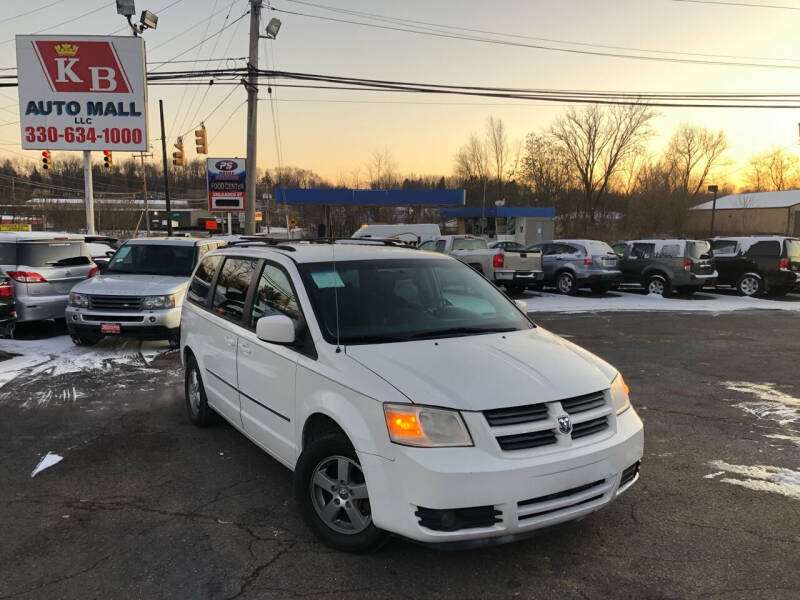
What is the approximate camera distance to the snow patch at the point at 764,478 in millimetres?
3951

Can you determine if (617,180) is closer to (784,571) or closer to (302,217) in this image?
(302,217)

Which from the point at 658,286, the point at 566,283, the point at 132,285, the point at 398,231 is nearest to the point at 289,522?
the point at 132,285

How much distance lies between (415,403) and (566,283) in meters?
16.2

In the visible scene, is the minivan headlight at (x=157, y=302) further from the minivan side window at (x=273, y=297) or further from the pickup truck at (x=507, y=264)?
the pickup truck at (x=507, y=264)

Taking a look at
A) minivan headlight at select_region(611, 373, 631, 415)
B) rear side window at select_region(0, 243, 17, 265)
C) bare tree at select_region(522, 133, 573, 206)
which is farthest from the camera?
bare tree at select_region(522, 133, 573, 206)

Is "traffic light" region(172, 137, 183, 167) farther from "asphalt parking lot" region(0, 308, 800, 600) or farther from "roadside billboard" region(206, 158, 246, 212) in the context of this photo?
"asphalt parking lot" region(0, 308, 800, 600)

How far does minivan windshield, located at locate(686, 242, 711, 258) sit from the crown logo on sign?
64.7ft

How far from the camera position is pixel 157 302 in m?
8.38

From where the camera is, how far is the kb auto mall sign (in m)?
17.0

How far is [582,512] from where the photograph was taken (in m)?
2.87

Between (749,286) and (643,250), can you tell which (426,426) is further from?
(749,286)

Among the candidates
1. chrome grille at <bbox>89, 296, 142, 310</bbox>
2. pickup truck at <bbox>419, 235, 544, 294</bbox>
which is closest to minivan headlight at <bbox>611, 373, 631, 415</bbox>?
chrome grille at <bbox>89, 296, 142, 310</bbox>

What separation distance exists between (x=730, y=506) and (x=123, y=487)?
4263 mm

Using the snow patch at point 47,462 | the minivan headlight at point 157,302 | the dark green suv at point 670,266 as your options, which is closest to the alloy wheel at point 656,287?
the dark green suv at point 670,266
